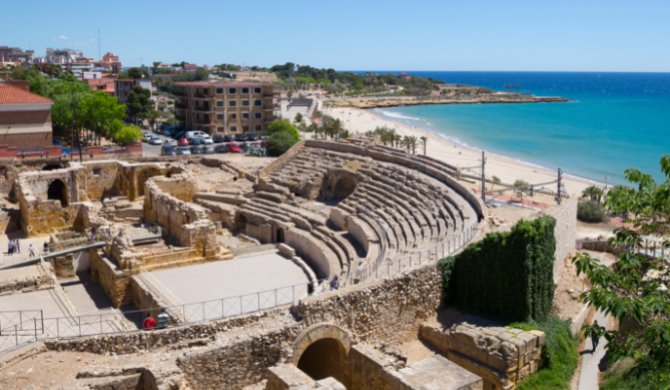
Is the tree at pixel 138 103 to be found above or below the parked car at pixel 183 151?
above

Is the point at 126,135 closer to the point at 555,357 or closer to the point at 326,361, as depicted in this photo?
the point at 326,361

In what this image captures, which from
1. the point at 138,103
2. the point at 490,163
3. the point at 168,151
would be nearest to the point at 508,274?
the point at 168,151

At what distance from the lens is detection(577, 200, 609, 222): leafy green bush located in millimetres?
30234

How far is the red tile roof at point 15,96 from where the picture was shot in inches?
1637

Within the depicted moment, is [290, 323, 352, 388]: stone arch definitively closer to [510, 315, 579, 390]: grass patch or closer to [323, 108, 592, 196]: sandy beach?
[510, 315, 579, 390]: grass patch

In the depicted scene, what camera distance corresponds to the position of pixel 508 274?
17.6m

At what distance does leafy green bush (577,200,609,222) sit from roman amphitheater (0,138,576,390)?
5916 millimetres

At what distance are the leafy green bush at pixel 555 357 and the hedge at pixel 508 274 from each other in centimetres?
44

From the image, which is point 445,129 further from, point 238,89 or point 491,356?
point 491,356

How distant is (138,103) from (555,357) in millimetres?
62316

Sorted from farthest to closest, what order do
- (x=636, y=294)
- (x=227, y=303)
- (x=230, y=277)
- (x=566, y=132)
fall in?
(x=566, y=132) < (x=230, y=277) < (x=227, y=303) < (x=636, y=294)

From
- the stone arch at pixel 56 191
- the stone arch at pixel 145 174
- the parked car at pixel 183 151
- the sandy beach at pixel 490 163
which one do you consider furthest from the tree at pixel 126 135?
the sandy beach at pixel 490 163

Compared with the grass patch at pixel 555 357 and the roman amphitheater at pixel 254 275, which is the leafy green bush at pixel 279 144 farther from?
the grass patch at pixel 555 357

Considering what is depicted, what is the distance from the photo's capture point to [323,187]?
118ft
